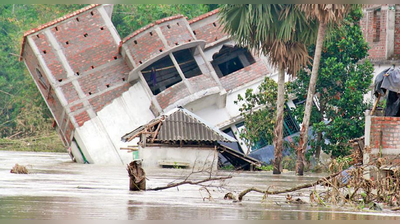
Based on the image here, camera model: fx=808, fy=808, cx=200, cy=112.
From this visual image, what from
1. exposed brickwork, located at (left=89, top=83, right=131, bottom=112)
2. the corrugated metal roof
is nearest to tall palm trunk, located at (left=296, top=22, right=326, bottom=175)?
Result: the corrugated metal roof

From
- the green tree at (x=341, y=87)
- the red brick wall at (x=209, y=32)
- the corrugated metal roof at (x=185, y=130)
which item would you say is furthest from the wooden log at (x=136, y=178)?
the red brick wall at (x=209, y=32)

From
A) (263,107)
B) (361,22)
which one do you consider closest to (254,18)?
(263,107)

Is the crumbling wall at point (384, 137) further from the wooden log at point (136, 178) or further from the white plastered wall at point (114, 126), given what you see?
the white plastered wall at point (114, 126)

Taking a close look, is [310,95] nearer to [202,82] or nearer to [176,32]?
[202,82]

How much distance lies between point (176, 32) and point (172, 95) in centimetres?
308

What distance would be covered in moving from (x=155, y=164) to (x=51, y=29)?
377 inches

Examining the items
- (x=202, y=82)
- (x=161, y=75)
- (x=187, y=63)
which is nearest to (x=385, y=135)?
(x=202, y=82)

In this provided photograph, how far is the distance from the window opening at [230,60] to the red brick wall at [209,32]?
139 centimetres

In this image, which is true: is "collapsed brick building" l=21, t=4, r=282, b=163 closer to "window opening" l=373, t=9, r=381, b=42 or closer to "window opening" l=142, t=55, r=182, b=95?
"window opening" l=142, t=55, r=182, b=95

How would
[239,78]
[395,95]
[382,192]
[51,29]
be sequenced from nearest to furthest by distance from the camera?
[382,192] < [395,95] < [51,29] < [239,78]

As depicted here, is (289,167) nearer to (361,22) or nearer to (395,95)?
(361,22)

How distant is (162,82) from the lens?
134 feet

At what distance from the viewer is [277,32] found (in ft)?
102

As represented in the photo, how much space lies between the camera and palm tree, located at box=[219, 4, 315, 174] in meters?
30.6
